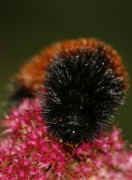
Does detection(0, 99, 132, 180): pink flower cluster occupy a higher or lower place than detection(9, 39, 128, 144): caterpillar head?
lower

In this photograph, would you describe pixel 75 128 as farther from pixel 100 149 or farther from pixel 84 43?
pixel 84 43

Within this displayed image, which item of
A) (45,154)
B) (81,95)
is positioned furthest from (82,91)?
(45,154)

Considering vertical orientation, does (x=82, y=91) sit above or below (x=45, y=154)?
above

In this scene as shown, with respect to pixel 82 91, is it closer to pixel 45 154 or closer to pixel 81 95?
pixel 81 95

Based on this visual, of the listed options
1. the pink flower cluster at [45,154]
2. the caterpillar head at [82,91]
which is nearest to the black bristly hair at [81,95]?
the caterpillar head at [82,91]

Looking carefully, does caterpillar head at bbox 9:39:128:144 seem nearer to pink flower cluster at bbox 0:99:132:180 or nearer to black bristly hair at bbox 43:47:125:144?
black bristly hair at bbox 43:47:125:144

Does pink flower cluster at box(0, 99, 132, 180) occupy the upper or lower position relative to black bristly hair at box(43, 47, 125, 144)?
lower

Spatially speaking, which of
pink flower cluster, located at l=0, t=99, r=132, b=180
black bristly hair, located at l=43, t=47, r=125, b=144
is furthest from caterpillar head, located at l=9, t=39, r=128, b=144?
pink flower cluster, located at l=0, t=99, r=132, b=180

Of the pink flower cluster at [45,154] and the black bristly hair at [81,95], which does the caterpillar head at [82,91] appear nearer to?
the black bristly hair at [81,95]
